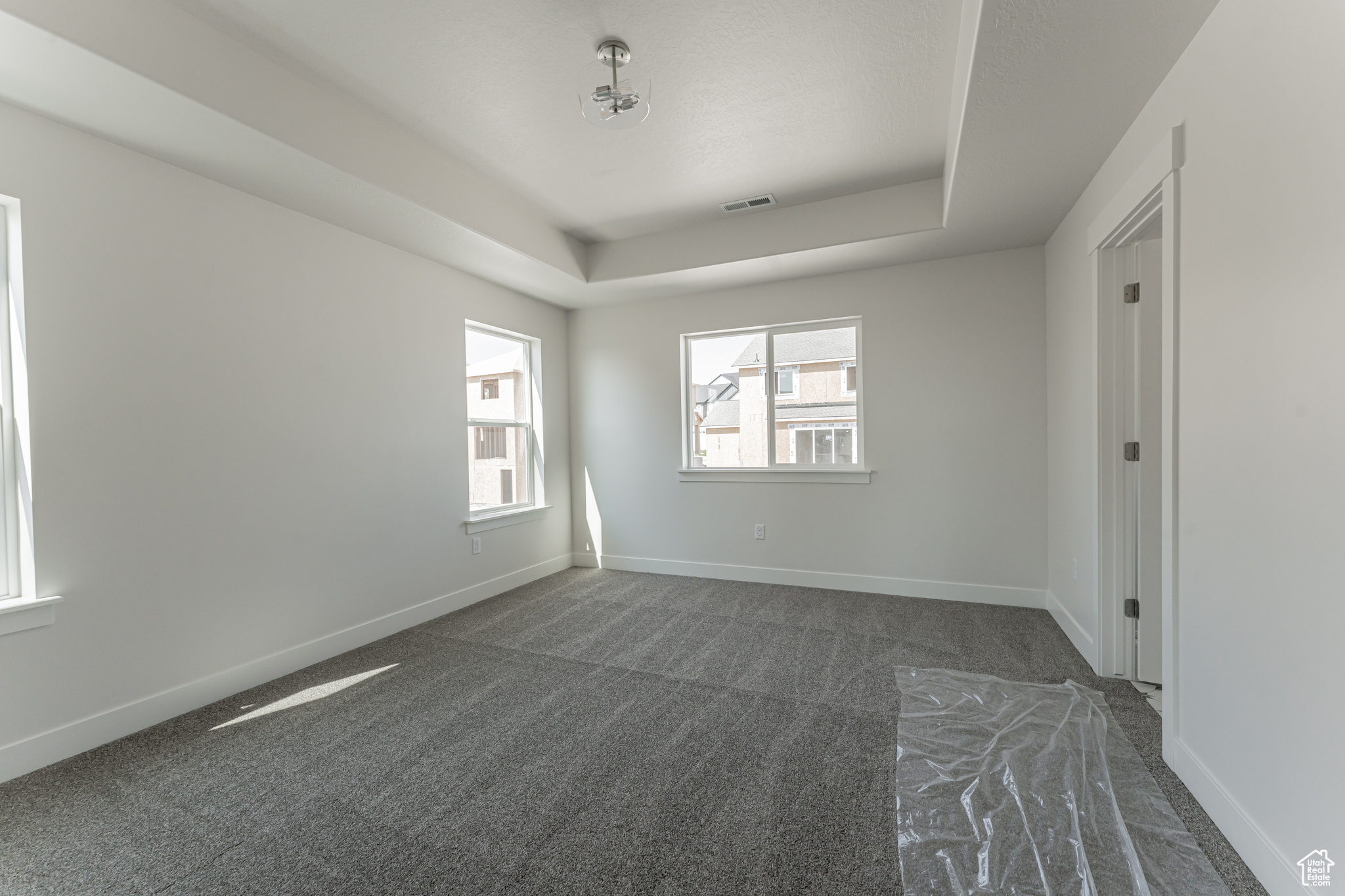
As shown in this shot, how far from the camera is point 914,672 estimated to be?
2842 millimetres

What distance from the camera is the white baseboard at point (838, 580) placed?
12.8ft

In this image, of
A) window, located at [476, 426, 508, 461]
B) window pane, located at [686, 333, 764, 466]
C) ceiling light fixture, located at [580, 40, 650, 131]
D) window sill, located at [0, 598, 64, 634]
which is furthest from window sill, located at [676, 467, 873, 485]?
window sill, located at [0, 598, 64, 634]

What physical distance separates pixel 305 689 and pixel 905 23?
3894 millimetres

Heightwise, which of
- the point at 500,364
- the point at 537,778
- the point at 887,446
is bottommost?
the point at 537,778

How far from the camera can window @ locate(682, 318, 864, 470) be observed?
4.43 metres

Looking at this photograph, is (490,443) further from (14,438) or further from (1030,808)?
(1030,808)

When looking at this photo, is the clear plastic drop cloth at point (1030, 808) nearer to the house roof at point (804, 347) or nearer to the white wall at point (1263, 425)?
the white wall at point (1263, 425)

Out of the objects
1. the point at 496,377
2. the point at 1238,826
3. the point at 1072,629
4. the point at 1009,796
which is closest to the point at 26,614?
the point at 496,377

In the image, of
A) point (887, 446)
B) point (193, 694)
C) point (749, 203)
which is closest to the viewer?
point (193, 694)

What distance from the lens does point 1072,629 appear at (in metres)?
3.18

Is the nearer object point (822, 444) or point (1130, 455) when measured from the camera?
point (1130, 455)

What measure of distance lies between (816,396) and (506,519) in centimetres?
264

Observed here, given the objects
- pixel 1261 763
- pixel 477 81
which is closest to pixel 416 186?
pixel 477 81

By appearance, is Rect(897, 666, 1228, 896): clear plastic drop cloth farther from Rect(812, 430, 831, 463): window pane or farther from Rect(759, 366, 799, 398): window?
Rect(759, 366, 799, 398): window
